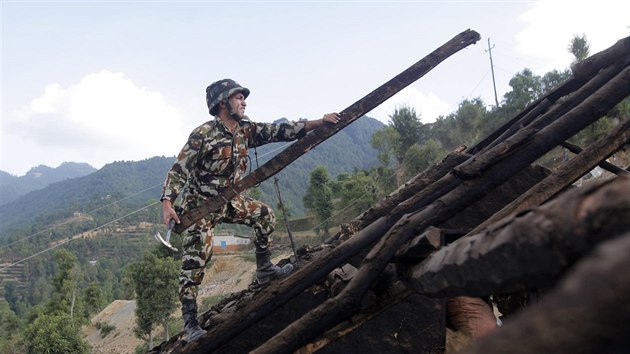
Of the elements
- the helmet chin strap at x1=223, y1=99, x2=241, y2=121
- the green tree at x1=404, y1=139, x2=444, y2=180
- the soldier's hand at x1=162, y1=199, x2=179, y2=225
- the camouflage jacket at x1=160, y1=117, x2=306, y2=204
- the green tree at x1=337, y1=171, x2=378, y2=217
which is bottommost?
the green tree at x1=337, y1=171, x2=378, y2=217

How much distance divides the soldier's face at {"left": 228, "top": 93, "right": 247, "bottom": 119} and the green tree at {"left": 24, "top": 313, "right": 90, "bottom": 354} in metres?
27.2

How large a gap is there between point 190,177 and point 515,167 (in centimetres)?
274

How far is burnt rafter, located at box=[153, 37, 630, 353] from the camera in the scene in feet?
3.84

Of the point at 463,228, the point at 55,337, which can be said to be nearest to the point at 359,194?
the point at 55,337

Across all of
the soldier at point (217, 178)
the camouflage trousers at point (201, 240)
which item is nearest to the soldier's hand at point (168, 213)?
the soldier at point (217, 178)

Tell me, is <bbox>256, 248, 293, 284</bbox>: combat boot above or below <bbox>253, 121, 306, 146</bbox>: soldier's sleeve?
below

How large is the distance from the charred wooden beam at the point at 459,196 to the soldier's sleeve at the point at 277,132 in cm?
193

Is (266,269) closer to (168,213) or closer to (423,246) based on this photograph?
(168,213)

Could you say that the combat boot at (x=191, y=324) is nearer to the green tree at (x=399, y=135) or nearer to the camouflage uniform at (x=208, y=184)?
the camouflage uniform at (x=208, y=184)

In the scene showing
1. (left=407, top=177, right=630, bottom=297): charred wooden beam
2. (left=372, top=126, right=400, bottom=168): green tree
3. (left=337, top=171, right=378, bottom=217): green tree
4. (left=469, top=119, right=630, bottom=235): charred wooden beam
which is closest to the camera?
(left=407, top=177, right=630, bottom=297): charred wooden beam

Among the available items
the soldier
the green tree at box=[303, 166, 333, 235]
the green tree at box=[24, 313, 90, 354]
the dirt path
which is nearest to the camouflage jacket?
the soldier

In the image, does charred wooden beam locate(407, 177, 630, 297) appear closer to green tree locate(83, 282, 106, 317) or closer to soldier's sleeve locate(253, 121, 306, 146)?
soldier's sleeve locate(253, 121, 306, 146)

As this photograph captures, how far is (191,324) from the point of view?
12.8 feet

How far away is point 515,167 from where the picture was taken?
267cm
